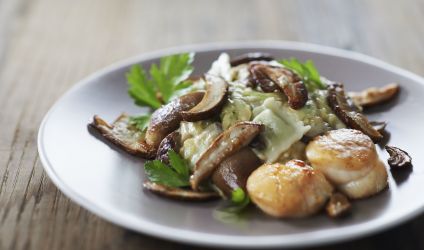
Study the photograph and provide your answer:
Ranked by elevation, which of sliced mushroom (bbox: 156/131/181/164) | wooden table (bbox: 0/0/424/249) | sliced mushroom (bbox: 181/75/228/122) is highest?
sliced mushroom (bbox: 181/75/228/122)

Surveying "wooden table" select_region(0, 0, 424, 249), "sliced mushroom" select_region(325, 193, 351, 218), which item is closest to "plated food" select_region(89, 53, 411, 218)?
"sliced mushroom" select_region(325, 193, 351, 218)

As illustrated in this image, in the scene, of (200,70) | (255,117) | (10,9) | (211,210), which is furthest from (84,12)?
(211,210)

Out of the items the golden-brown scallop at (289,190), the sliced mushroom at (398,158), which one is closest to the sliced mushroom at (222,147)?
the golden-brown scallop at (289,190)

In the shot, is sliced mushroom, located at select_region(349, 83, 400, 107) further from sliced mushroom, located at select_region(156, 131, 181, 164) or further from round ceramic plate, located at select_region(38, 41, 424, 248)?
sliced mushroom, located at select_region(156, 131, 181, 164)

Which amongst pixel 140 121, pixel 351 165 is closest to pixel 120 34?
pixel 140 121

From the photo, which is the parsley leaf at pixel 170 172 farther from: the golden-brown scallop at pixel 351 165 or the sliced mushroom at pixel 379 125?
the sliced mushroom at pixel 379 125

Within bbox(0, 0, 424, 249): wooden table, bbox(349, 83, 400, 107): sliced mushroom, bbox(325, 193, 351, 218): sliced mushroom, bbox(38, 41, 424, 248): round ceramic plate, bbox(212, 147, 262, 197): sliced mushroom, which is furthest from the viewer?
bbox(0, 0, 424, 249): wooden table

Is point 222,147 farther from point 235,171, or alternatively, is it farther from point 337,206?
point 337,206
